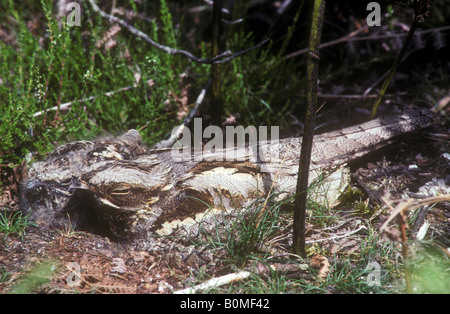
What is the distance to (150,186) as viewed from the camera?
76.5 inches

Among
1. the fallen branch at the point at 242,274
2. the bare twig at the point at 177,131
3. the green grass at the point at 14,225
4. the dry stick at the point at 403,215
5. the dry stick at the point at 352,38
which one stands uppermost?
the dry stick at the point at 352,38

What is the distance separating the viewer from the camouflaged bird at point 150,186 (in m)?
1.92

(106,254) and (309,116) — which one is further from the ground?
(309,116)

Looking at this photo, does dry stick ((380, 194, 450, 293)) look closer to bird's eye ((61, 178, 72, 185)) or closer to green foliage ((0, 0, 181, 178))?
bird's eye ((61, 178, 72, 185))

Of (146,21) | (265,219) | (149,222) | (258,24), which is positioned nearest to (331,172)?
(265,219)

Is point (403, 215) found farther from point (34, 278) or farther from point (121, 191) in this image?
point (34, 278)

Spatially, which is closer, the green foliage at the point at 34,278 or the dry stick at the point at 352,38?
the green foliage at the point at 34,278

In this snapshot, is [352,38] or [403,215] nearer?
[403,215]

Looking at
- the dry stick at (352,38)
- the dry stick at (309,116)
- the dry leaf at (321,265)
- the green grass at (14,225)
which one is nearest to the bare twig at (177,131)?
the green grass at (14,225)

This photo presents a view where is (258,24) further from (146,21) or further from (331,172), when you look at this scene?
(331,172)

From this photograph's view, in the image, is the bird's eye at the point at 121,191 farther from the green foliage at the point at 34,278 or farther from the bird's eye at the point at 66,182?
the green foliage at the point at 34,278

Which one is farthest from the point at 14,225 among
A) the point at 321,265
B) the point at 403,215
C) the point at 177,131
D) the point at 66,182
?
the point at 403,215

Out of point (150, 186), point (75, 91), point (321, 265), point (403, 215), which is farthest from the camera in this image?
point (75, 91)
